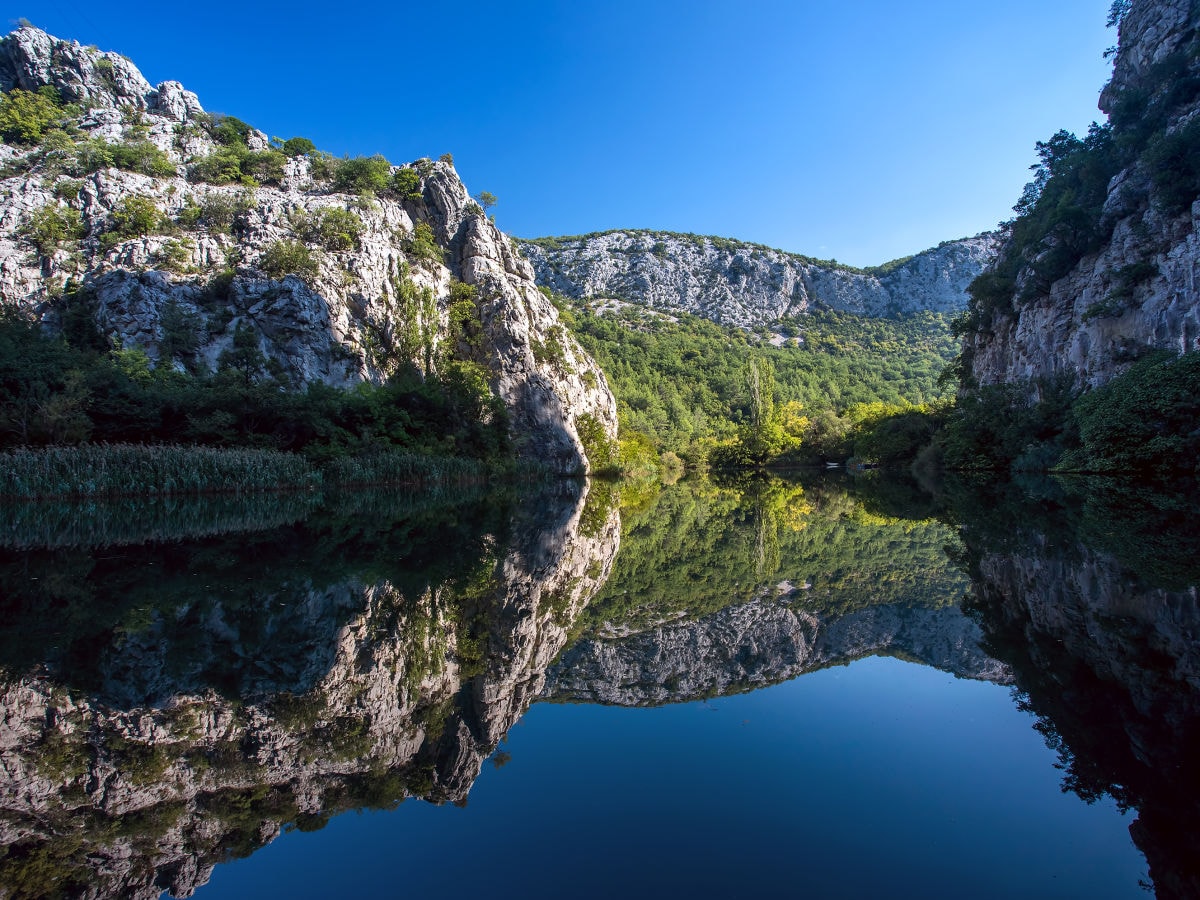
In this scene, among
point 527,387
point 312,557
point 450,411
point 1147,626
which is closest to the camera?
point 1147,626

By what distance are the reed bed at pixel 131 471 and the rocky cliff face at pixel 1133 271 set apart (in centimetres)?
3727

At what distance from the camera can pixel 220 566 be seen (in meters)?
8.71

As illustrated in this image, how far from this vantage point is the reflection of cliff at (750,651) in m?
4.96

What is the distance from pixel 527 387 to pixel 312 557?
3882 cm

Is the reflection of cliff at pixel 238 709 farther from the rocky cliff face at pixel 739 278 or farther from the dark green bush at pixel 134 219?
the rocky cliff face at pixel 739 278

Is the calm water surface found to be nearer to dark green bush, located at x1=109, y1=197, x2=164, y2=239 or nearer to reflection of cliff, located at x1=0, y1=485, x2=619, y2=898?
reflection of cliff, located at x1=0, y1=485, x2=619, y2=898

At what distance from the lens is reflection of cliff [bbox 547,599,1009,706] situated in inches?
195

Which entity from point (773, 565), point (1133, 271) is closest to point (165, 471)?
point (773, 565)

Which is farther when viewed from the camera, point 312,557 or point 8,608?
point 312,557

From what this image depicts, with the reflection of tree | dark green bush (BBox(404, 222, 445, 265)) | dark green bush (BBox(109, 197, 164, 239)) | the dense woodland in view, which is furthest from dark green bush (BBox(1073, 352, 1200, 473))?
dark green bush (BBox(109, 197, 164, 239))

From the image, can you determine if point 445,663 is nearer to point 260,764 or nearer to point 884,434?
point 260,764

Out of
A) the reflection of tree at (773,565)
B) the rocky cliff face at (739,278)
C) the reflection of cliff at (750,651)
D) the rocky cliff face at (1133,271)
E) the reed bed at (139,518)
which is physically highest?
the rocky cliff face at (739,278)

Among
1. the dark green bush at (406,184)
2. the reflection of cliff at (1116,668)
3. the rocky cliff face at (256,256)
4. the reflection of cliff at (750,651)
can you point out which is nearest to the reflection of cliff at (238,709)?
the reflection of cliff at (750,651)

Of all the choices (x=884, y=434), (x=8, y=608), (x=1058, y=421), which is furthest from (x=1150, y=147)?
(x=8, y=608)
